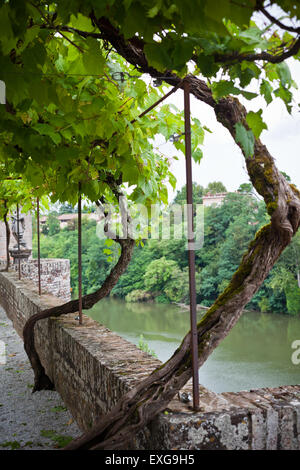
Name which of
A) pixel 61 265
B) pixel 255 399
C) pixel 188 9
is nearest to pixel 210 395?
pixel 255 399

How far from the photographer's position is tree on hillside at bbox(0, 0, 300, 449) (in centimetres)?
129

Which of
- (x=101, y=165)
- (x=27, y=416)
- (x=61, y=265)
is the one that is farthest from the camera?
(x=61, y=265)

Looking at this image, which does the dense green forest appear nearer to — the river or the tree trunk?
the river

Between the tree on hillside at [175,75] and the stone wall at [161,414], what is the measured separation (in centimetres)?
13

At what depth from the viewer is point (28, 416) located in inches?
151

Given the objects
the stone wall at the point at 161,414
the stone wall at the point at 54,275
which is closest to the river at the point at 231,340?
the stone wall at the point at 54,275

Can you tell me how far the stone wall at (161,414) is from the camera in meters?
1.84

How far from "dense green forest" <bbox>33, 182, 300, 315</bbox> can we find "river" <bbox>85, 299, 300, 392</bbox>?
4.39 feet

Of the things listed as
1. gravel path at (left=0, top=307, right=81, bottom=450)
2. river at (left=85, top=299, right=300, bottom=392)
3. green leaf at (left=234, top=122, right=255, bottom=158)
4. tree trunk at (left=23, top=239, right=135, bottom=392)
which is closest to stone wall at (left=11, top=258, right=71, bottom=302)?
river at (left=85, top=299, right=300, bottom=392)

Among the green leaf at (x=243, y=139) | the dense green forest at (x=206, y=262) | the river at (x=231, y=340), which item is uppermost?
the green leaf at (x=243, y=139)

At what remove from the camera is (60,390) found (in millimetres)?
4051

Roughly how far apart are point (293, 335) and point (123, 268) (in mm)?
23072

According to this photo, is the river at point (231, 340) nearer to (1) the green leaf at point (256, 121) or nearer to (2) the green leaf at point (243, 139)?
(2) the green leaf at point (243, 139)
